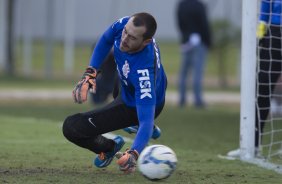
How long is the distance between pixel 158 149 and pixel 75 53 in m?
24.8

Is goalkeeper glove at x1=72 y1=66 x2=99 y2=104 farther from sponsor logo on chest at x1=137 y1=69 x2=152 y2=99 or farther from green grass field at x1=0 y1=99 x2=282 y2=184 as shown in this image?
green grass field at x1=0 y1=99 x2=282 y2=184

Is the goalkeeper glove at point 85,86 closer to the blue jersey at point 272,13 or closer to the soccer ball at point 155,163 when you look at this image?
the soccer ball at point 155,163

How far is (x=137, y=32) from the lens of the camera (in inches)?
256

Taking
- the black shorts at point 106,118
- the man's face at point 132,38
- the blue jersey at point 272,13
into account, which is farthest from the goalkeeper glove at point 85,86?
the blue jersey at point 272,13

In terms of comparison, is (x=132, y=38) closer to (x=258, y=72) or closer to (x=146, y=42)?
(x=146, y=42)

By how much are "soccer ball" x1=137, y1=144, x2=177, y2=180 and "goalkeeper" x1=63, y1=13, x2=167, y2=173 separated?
0.26 ft

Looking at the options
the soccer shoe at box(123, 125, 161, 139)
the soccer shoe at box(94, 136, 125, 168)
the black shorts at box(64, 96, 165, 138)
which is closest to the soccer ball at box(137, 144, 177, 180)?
the black shorts at box(64, 96, 165, 138)

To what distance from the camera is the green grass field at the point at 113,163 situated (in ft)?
22.9

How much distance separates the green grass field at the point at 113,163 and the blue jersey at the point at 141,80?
1.79 ft

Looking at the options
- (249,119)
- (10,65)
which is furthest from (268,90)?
(10,65)

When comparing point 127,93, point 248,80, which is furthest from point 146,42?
point 248,80

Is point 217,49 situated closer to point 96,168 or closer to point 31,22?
point 31,22

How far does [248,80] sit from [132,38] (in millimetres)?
2714

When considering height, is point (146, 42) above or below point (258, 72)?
above
